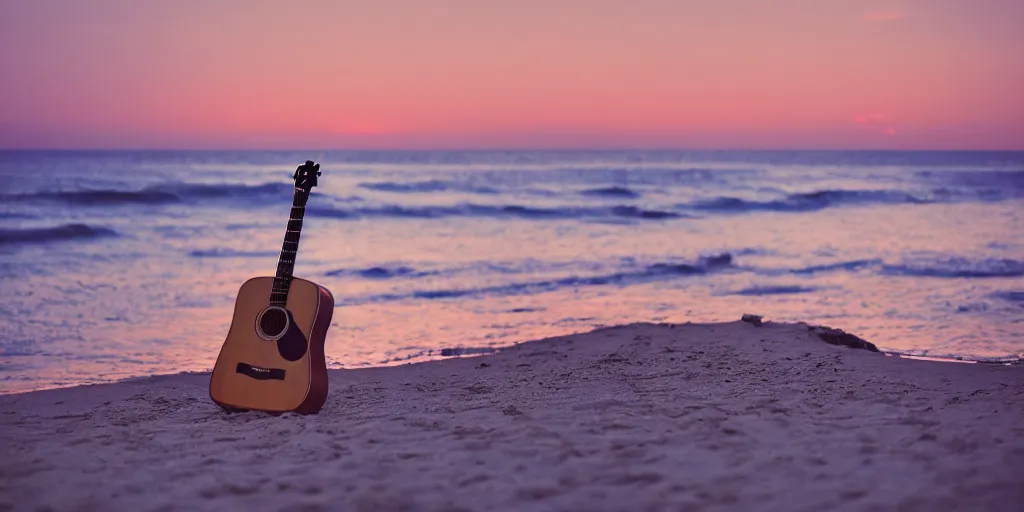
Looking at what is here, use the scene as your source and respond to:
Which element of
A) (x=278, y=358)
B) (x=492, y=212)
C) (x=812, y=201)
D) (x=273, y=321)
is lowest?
(x=492, y=212)

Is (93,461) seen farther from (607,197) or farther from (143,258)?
(607,197)

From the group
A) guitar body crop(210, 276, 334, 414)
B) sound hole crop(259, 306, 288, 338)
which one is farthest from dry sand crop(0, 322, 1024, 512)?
sound hole crop(259, 306, 288, 338)

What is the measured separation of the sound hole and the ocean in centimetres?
235

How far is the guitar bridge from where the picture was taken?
14.3 feet

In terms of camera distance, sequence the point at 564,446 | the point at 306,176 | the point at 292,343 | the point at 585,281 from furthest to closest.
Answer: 1. the point at 585,281
2. the point at 306,176
3. the point at 292,343
4. the point at 564,446

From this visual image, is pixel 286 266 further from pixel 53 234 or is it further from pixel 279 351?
pixel 53 234

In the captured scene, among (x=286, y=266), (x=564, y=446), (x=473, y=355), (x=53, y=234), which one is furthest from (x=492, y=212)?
(x=564, y=446)

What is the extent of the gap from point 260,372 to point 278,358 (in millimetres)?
115

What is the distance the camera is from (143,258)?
14.3 metres

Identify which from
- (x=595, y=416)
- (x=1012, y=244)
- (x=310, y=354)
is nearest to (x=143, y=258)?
(x=310, y=354)

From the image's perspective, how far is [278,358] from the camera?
4383 millimetres

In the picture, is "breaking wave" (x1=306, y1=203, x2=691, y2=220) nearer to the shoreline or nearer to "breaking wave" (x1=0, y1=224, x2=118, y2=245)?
"breaking wave" (x1=0, y1=224, x2=118, y2=245)

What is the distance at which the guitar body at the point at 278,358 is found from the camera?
4.34 metres

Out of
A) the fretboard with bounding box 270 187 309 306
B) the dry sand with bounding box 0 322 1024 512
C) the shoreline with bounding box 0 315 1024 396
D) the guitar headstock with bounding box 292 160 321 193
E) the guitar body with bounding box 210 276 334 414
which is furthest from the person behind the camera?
the shoreline with bounding box 0 315 1024 396
